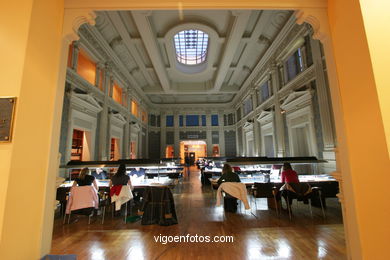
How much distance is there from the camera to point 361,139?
157cm

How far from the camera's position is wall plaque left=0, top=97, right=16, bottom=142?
4.53 feet

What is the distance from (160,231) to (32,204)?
7.81 feet

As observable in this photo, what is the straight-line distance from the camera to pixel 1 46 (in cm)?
147

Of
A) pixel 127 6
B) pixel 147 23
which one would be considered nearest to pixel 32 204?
pixel 127 6

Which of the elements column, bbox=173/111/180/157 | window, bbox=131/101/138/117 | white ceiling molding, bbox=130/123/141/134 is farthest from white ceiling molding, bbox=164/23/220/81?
column, bbox=173/111/180/157

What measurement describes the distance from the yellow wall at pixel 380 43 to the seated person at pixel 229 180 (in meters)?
3.08

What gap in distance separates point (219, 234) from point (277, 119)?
24.5 feet

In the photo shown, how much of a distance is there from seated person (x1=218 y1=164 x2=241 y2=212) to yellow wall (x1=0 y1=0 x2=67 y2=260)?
330 centimetres

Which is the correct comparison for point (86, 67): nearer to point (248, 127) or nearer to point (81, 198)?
point (81, 198)

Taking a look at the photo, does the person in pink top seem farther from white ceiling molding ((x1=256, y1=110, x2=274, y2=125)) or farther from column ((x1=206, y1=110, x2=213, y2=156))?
column ((x1=206, y1=110, x2=213, y2=156))

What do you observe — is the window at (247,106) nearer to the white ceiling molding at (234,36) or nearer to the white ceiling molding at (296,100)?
the white ceiling molding at (234,36)

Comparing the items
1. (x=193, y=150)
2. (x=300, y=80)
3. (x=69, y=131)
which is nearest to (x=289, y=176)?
(x=300, y=80)

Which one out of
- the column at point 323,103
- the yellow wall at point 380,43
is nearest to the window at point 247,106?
the column at point 323,103

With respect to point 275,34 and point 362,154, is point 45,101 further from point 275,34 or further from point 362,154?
point 275,34
